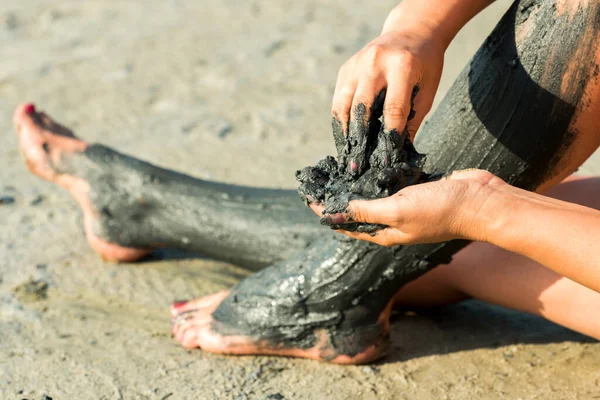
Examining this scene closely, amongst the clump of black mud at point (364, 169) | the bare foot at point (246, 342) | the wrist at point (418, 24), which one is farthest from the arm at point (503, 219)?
the bare foot at point (246, 342)

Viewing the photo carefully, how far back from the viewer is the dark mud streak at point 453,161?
5.56ft

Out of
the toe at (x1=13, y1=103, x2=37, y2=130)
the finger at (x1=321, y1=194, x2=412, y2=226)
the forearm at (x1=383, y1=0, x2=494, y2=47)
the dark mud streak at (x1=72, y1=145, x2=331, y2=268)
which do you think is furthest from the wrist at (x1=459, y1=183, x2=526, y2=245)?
the toe at (x1=13, y1=103, x2=37, y2=130)

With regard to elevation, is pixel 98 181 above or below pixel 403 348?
above

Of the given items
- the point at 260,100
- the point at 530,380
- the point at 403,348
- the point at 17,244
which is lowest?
the point at 530,380

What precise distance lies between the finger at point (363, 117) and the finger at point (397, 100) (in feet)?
0.09

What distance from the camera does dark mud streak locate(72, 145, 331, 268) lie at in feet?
7.70

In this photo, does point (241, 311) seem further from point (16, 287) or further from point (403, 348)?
point (16, 287)

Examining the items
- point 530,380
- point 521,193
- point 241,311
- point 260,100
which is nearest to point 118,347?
point 241,311

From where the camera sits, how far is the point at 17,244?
2678mm

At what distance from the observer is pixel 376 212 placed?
4.60 feet

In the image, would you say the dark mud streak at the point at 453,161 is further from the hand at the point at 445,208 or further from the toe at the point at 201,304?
the hand at the point at 445,208

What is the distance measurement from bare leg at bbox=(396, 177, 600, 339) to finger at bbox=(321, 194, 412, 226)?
28.1 inches

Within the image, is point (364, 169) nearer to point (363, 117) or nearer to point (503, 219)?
point (363, 117)

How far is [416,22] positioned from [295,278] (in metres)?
0.73
